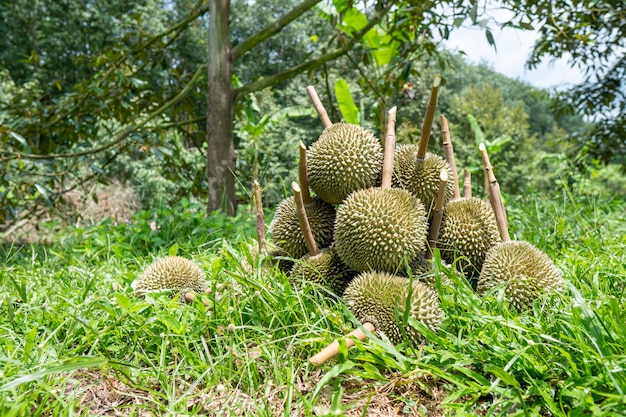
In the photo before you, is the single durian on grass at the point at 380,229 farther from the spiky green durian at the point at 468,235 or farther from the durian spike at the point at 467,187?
the durian spike at the point at 467,187

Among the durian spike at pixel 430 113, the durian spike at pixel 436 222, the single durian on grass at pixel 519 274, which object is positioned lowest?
the single durian on grass at pixel 519 274

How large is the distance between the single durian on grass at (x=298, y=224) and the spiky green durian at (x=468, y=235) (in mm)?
423

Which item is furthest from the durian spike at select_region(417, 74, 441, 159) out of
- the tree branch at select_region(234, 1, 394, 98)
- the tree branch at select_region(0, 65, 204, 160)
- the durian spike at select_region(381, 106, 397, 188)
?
the tree branch at select_region(0, 65, 204, 160)

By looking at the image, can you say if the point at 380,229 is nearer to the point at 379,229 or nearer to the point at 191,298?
the point at 379,229

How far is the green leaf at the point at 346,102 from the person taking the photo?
7.97m

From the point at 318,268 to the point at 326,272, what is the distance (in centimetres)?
3

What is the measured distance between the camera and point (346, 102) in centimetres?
823

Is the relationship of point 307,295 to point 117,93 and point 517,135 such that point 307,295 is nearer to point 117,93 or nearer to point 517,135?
point 117,93

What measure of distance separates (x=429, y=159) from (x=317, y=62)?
287 cm

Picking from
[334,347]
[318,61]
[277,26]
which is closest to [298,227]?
[334,347]

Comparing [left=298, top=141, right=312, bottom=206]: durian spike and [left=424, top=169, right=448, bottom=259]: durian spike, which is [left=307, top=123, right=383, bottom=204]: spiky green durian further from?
[left=424, top=169, right=448, bottom=259]: durian spike

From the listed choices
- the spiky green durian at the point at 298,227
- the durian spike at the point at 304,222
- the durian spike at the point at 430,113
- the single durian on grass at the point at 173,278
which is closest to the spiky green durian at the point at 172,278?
the single durian on grass at the point at 173,278

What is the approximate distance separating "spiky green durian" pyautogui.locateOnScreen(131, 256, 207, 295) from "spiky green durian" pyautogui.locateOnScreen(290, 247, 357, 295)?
423 mm

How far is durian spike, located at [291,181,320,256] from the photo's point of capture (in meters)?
1.60
